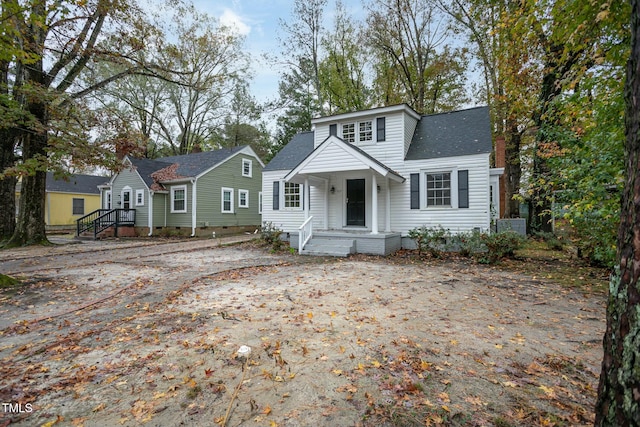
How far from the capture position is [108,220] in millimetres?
18531

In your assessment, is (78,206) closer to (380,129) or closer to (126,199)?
(126,199)

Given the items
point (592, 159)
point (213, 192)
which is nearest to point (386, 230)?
point (592, 159)

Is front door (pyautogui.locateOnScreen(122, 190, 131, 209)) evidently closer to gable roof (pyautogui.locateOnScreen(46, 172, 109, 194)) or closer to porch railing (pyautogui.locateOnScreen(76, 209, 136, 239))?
porch railing (pyautogui.locateOnScreen(76, 209, 136, 239))

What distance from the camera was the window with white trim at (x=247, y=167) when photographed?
20984mm

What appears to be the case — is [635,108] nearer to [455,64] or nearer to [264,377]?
[264,377]

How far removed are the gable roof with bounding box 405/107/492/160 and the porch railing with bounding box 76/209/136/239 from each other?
16782 mm

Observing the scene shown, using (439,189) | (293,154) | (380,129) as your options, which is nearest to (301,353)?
(439,189)

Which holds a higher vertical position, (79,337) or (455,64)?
(455,64)

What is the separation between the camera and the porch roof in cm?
1030

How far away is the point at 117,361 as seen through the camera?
309 centimetres

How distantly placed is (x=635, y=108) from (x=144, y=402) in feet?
12.2

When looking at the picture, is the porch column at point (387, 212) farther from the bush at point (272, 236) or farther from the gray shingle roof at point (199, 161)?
the gray shingle roof at point (199, 161)
